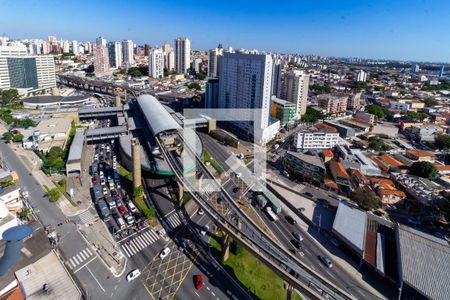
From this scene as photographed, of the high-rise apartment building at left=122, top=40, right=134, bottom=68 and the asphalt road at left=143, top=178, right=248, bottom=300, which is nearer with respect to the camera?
the asphalt road at left=143, top=178, right=248, bottom=300

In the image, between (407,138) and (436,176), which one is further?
(407,138)

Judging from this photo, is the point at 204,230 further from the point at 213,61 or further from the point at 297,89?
the point at 213,61

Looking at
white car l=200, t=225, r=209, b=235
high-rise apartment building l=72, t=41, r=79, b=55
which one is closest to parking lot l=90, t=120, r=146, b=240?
white car l=200, t=225, r=209, b=235

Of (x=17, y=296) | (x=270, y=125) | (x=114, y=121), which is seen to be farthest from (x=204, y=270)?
(x=114, y=121)

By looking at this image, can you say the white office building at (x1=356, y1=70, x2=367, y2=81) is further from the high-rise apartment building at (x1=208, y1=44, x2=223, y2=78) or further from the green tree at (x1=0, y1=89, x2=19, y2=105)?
the green tree at (x1=0, y1=89, x2=19, y2=105)

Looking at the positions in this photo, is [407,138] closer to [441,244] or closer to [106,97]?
[441,244]
